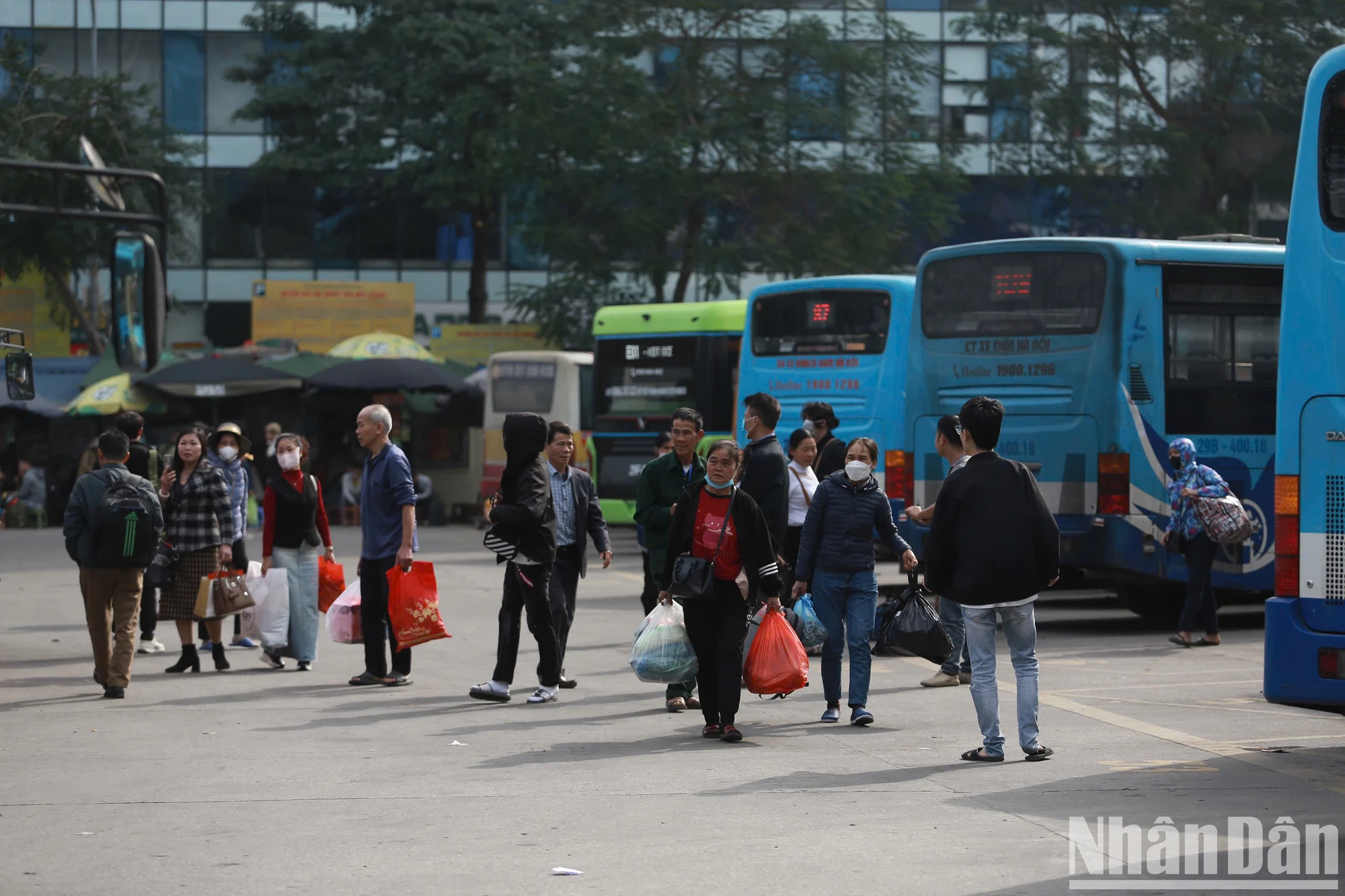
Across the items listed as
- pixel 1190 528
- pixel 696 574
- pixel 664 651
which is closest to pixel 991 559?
pixel 696 574

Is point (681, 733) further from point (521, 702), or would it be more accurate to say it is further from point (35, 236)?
point (35, 236)

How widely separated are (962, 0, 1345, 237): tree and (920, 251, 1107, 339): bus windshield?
19.0 metres

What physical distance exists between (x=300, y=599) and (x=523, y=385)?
20.7m

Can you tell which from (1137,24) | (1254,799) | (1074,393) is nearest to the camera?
(1254,799)

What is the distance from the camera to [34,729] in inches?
404

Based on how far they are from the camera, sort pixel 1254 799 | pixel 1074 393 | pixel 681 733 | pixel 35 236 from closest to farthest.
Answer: pixel 1254 799 → pixel 681 733 → pixel 1074 393 → pixel 35 236

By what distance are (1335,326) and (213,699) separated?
7.15 meters

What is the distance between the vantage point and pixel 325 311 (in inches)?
1625

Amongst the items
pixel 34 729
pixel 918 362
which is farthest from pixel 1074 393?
pixel 34 729

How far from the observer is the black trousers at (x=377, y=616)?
12281mm

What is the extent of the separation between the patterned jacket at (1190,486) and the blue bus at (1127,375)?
0.68 m

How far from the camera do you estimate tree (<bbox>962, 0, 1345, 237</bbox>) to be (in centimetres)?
3331

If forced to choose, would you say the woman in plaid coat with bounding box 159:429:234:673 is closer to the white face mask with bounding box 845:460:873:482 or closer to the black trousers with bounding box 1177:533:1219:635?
the white face mask with bounding box 845:460:873:482

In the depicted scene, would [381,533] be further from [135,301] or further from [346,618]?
[135,301]
